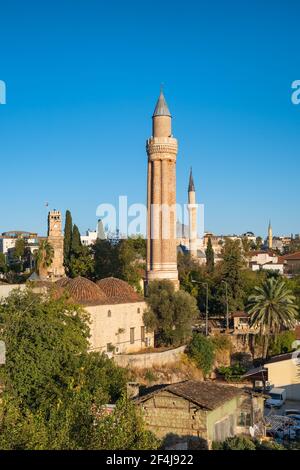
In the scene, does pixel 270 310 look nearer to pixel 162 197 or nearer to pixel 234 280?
pixel 234 280

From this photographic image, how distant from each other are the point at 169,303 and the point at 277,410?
9.77 m

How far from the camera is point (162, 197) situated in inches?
1714

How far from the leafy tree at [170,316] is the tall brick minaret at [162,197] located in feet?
23.3

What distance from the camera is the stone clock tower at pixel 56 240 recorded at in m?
57.8

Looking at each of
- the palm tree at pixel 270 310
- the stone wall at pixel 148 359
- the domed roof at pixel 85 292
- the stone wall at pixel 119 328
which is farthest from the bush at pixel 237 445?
the palm tree at pixel 270 310

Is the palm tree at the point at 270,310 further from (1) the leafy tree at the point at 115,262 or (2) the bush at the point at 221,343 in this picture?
A: (1) the leafy tree at the point at 115,262

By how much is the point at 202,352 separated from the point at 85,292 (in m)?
8.66

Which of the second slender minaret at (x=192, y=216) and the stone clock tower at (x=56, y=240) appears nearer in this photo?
the stone clock tower at (x=56, y=240)

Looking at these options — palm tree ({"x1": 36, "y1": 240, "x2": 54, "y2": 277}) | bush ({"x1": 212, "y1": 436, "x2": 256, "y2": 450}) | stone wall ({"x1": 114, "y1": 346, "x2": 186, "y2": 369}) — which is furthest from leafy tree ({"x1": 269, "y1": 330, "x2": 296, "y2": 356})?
bush ({"x1": 212, "y1": 436, "x2": 256, "y2": 450})

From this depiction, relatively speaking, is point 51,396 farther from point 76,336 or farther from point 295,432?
point 295,432

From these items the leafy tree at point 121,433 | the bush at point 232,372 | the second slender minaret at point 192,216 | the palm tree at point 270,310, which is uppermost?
the second slender minaret at point 192,216

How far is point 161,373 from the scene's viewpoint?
31141 mm

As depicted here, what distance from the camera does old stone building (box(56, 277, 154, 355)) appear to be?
3002cm
